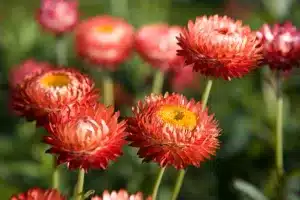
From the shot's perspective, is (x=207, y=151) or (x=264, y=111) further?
(x=264, y=111)

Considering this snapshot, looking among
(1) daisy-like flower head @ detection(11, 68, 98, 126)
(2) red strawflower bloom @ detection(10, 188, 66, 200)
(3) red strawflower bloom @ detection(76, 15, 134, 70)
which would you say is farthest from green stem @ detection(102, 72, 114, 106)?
(2) red strawflower bloom @ detection(10, 188, 66, 200)

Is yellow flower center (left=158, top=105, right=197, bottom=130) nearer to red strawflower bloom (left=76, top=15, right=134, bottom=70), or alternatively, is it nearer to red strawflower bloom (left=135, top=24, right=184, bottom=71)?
red strawflower bloom (left=135, top=24, right=184, bottom=71)

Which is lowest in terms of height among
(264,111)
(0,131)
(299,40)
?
(0,131)

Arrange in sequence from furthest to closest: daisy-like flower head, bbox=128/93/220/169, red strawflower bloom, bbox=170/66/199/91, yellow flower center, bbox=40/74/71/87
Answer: red strawflower bloom, bbox=170/66/199/91 < yellow flower center, bbox=40/74/71/87 < daisy-like flower head, bbox=128/93/220/169

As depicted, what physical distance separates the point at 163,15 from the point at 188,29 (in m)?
1.59

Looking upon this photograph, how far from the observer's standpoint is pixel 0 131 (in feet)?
6.58

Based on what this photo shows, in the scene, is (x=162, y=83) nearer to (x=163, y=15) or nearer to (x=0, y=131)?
(x=0, y=131)

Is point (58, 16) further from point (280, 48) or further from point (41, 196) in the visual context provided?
point (41, 196)

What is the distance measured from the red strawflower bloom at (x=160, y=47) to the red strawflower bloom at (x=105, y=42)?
0.04 metres

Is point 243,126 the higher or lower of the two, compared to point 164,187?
higher

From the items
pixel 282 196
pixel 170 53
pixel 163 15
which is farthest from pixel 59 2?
pixel 163 15

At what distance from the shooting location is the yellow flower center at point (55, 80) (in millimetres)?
977

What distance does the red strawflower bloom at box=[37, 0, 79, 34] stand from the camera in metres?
1.59

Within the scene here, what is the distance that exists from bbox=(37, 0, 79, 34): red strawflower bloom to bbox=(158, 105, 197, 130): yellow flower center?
0.73 metres
